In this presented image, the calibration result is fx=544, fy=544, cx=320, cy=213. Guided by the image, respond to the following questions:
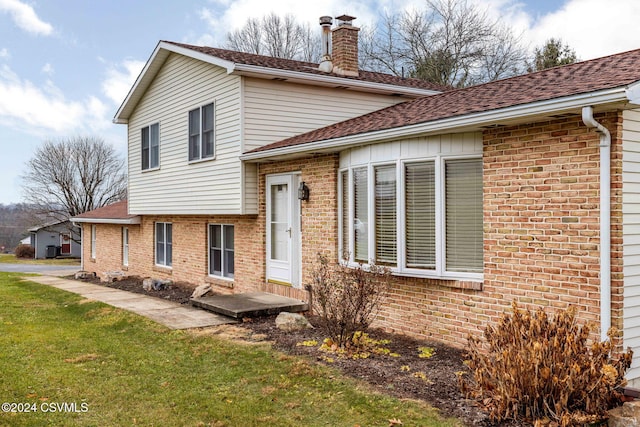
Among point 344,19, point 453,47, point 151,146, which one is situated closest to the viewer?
point 344,19

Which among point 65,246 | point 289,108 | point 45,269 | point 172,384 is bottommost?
point 45,269

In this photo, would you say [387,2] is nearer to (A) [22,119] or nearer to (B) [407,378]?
(B) [407,378]

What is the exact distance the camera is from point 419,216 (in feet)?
24.8

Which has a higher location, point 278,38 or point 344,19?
point 278,38

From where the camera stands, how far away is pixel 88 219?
69.7ft

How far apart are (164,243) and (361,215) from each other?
9.18m

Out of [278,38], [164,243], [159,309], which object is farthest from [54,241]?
[159,309]

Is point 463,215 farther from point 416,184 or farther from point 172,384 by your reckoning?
point 172,384

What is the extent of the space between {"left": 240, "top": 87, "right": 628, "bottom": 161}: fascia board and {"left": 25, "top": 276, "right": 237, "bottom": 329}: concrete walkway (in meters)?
3.23

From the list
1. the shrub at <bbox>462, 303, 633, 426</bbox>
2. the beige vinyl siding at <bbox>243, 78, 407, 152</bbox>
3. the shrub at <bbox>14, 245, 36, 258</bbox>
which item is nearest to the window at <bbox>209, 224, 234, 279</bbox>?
the beige vinyl siding at <bbox>243, 78, 407, 152</bbox>

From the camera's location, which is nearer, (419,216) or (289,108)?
(419,216)

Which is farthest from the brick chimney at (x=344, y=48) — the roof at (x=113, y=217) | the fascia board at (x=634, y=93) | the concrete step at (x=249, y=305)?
the roof at (x=113, y=217)

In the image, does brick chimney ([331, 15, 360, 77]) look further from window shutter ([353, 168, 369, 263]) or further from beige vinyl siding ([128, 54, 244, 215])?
window shutter ([353, 168, 369, 263])

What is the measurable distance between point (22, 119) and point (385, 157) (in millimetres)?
48000
